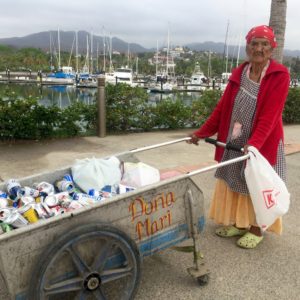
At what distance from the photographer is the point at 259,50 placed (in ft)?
9.89

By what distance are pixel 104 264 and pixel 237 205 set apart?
5.38 feet

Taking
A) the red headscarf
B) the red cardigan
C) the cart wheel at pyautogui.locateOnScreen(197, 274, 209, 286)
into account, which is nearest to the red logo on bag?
the red cardigan

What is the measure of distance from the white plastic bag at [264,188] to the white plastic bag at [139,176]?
29.1 inches

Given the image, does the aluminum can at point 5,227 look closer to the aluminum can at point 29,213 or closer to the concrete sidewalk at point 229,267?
the aluminum can at point 29,213

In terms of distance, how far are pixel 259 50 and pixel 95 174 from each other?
5.38 feet

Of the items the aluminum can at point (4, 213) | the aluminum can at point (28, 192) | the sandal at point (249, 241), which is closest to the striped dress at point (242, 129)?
the sandal at point (249, 241)

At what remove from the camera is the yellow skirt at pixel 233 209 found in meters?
3.51

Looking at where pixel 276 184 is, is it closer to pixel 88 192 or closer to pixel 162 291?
pixel 162 291

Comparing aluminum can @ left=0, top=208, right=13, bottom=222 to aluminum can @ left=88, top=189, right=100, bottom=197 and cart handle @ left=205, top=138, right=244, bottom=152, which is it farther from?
cart handle @ left=205, top=138, right=244, bottom=152

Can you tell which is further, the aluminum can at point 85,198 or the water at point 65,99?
the water at point 65,99

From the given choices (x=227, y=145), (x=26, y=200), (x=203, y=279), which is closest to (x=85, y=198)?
(x=26, y=200)

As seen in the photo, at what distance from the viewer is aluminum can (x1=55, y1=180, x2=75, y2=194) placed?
9.13 ft

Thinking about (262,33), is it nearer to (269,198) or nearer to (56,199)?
(269,198)

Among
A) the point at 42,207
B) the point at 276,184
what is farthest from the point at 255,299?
the point at 42,207
